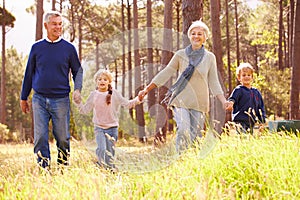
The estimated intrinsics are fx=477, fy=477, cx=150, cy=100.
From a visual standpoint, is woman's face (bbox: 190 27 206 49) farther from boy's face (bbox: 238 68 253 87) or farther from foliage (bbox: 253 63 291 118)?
foliage (bbox: 253 63 291 118)

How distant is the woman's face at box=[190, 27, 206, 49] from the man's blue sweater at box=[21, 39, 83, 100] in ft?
4.10

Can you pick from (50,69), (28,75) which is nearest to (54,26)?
(50,69)

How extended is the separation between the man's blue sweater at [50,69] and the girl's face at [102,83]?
28 cm

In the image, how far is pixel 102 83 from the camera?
531 cm

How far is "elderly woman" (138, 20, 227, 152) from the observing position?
489 centimetres

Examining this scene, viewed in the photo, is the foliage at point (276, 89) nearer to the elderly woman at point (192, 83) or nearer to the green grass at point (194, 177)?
the elderly woman at point (192, 83)

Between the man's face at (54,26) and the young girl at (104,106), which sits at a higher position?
the man's face at (54,26)

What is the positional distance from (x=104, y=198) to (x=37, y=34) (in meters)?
12.3

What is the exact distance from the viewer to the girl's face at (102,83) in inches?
209

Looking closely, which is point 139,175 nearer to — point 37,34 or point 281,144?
point 281,144

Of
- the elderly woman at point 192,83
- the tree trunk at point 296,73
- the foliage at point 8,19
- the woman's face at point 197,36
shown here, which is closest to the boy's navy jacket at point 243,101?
the elderly woman at point 192,83

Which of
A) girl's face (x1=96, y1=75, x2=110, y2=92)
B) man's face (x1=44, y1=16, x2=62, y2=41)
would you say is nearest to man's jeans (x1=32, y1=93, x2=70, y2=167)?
girl's face (x1=96, y1=75, x2=110, y2=92)

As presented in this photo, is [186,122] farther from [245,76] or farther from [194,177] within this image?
[245,76]

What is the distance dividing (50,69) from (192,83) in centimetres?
148
